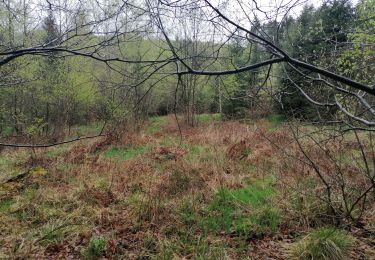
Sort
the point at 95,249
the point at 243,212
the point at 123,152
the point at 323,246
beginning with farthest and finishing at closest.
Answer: the point at 123,152
the point at 243,212
the point at 95,249
the point at 323,246

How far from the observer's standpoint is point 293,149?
7.76 metres

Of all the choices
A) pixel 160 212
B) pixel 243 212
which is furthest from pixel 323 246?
pixel 160 212

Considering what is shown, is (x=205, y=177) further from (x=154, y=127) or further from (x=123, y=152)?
(x=154, y=127)

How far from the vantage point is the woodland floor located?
3852 millimetres

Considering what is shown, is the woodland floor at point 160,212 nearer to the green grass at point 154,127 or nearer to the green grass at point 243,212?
the green grass at point 243,212

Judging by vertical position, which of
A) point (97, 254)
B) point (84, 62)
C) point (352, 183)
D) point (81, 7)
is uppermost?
point (84, 62)

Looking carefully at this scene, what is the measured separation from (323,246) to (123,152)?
777 centimetres

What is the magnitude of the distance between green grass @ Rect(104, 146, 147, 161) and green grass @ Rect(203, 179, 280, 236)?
15.8ft

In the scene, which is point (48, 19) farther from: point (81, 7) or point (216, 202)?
point (216, 202)

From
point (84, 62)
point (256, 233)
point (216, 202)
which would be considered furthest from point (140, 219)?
point (84, 62)

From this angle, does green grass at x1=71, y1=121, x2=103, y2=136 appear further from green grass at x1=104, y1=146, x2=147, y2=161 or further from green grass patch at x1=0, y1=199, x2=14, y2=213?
green grass patch at x1=0, y1=199, x2=14, y2=213

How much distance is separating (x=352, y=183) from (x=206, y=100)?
1953cm

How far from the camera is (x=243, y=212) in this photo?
4656 mm

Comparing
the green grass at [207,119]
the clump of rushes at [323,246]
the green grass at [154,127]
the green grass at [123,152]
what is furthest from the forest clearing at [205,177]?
the green grass at [207,119]
